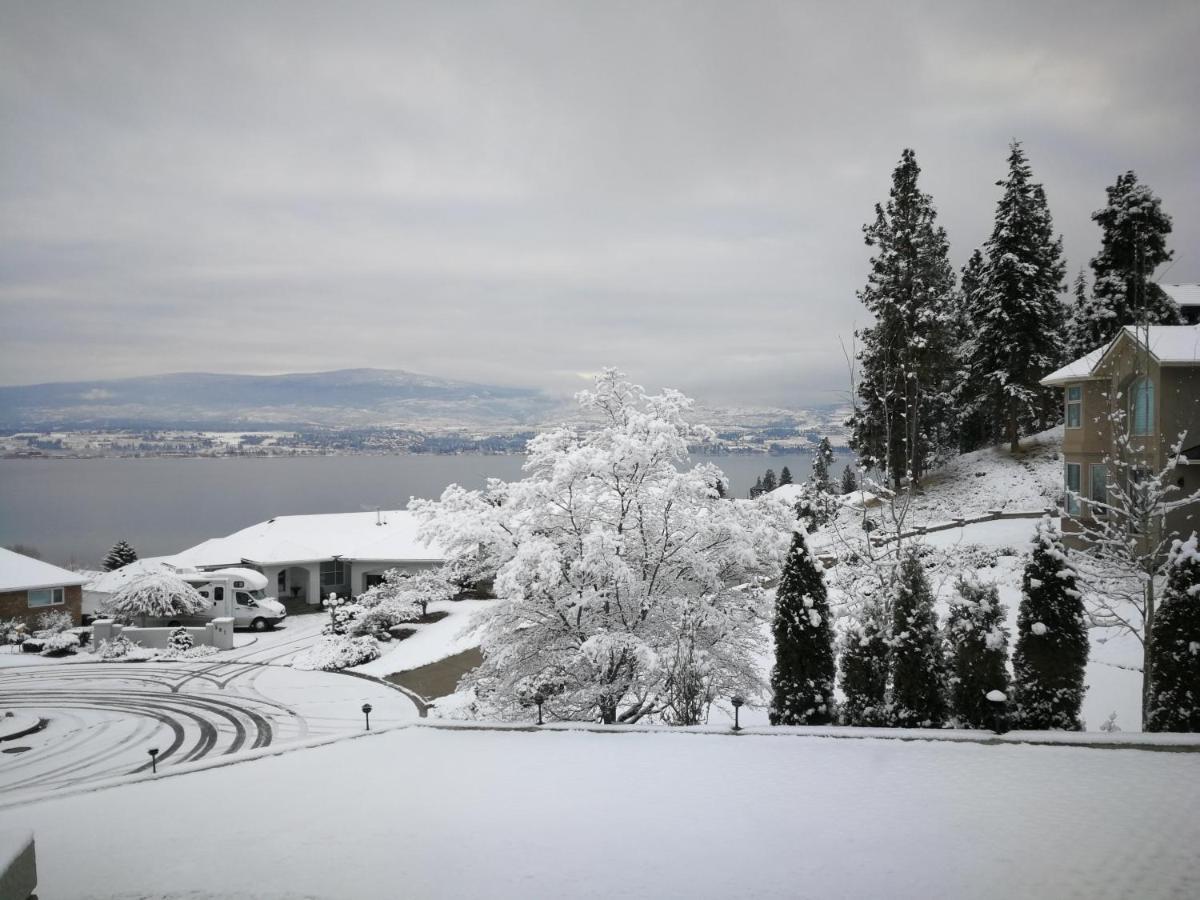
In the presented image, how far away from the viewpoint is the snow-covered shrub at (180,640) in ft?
84.3

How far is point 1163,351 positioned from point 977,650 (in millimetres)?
13922

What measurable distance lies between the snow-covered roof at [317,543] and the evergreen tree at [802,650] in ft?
78.3

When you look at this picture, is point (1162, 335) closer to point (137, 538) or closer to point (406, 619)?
point (406, 619)

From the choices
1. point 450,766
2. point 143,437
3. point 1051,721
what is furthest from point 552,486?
point 143,437

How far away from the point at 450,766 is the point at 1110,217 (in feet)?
107

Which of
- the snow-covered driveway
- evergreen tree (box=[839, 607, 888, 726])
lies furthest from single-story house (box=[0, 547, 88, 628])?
evergreen tree (box=[839, 607, 888, 726])

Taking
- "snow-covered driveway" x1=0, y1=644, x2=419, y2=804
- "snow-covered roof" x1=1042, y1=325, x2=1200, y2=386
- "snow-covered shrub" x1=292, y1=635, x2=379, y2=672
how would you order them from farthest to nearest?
"snow-covered shrub" x1=292, y1=635, x2=379, y2=672 < "snow-covered roof" x1=1042, y1=325, x2=1200, y2=386 < "snow-covered driveway" x1=0, y1=644, x2=419, y2=804

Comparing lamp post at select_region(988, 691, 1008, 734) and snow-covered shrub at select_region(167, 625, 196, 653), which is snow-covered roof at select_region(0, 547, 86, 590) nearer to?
snow-covered shrub at select_region(167, 625, 196, 653)

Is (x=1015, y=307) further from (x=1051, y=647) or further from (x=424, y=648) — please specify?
(x=424, y=648)

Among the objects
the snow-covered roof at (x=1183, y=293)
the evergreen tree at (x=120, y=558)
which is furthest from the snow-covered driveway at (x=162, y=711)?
the snow-covered roof at (x=1183, y=293)

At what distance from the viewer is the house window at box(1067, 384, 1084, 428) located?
66.9ft

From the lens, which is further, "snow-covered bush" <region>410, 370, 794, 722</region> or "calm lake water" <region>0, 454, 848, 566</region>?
"calm lake water" <region>0, 454, 848, 566</region>

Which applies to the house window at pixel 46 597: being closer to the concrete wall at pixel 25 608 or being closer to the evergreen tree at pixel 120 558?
the concrete wall at pixel 25 608

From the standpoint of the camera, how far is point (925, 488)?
3094cm
